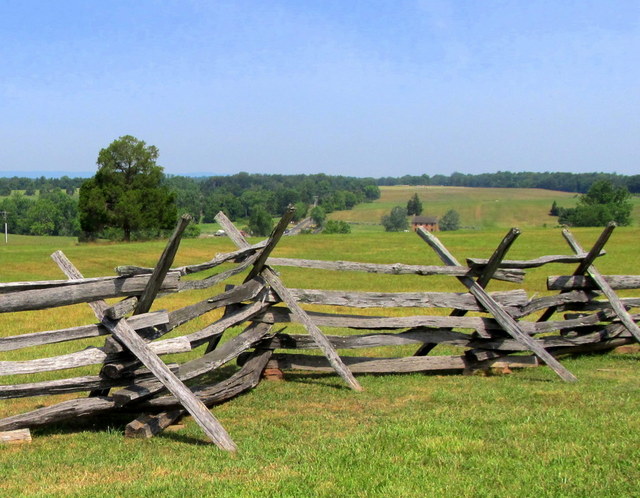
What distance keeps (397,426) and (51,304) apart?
11.0 ft

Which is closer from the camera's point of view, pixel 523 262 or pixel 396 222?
pixel 523 262

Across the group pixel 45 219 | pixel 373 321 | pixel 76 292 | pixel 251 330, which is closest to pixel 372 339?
pixel 373 321

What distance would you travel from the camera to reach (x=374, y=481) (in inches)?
198

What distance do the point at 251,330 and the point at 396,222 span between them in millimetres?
128489

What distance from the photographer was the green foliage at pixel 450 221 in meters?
133

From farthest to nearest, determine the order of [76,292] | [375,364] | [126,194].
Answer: [126,194]
[375,364]
[76,292]

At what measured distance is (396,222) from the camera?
136 meters

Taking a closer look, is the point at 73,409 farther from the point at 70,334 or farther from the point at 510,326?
the point at 510,326

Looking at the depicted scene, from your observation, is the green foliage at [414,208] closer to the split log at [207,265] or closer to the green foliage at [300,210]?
the green foliage at [300,210]

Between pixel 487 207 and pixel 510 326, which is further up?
pixel 510 326

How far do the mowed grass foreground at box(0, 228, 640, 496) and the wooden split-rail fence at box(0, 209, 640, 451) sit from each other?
0.26 metres

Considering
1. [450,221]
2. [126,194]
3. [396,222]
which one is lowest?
[396,222]

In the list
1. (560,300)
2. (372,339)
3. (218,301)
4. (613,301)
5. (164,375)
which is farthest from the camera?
(560,300)

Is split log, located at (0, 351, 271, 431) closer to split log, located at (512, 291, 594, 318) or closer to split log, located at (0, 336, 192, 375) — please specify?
split log, located at (0, 336, 192, 375)
